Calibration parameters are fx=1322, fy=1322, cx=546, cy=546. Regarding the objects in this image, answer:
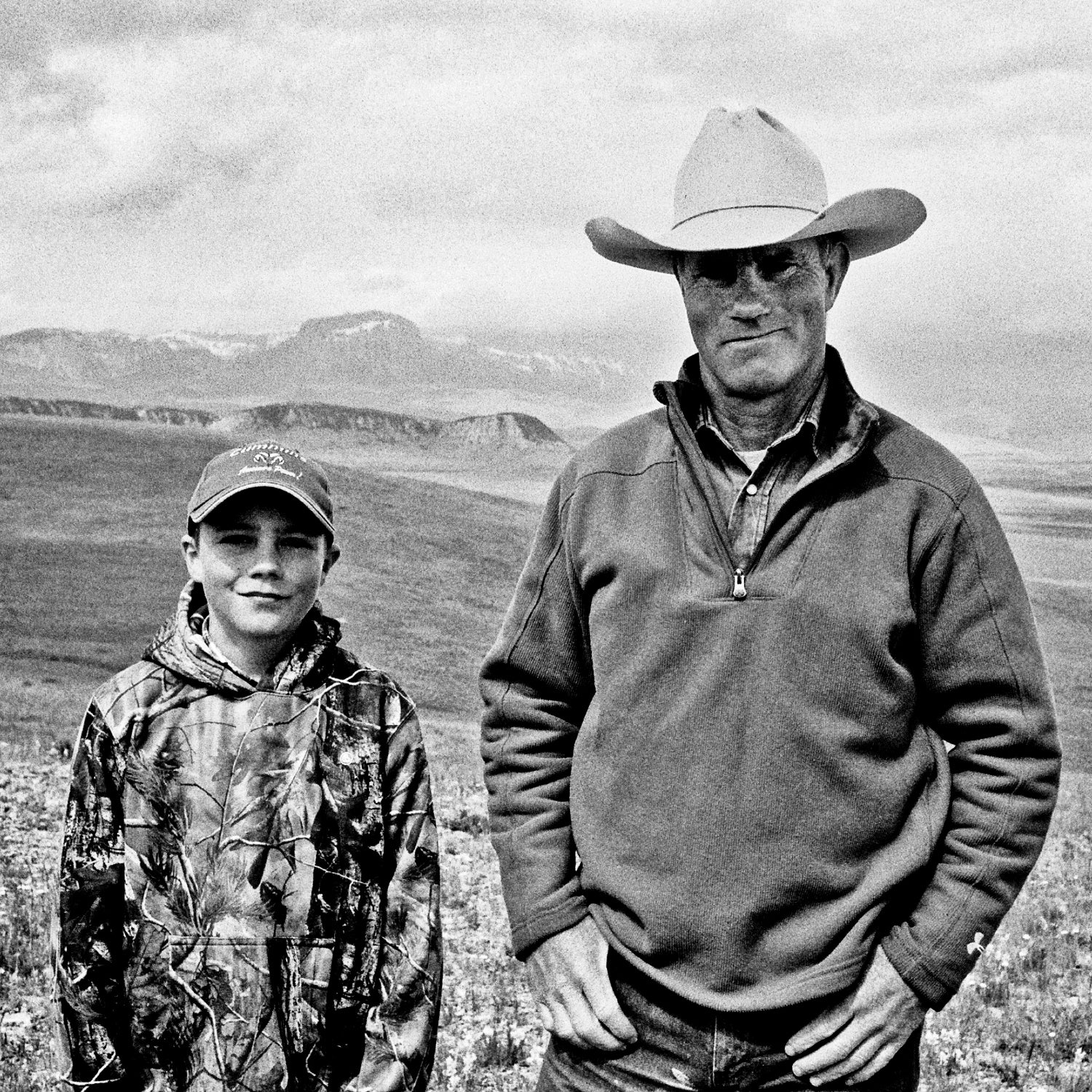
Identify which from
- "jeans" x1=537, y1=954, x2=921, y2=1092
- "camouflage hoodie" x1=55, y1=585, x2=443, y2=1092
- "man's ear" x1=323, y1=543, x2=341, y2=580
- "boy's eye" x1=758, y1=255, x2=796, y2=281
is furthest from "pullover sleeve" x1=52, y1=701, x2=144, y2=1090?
"boy's eye" x1=758, y1=255, x2=796, y2=281

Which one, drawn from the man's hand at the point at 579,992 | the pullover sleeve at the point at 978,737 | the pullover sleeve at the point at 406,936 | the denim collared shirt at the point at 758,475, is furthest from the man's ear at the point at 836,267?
the man's hand at the point at 579,992

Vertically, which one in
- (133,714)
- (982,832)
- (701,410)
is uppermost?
(701,410)

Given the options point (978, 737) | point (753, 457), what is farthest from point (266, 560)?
point (978, 737)

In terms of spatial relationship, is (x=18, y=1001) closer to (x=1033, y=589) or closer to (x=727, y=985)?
(x=727, y=985)

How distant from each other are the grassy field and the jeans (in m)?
2.78

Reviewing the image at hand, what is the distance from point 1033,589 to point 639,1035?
4792cm

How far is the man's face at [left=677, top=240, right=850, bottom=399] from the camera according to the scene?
2666 mm

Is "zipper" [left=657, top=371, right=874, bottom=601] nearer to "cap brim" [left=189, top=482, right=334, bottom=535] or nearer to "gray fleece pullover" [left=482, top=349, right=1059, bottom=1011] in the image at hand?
"gray fleece pullover" [left=482, top=349, right=1059, bottom=1011]

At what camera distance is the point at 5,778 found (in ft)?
33.7

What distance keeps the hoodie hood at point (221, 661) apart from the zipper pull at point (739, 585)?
3.01 feet

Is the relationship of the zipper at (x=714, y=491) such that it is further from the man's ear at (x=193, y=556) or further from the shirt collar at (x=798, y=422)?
the man's ear at (x=193, y=556)

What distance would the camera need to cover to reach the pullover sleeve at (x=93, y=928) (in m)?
2.69

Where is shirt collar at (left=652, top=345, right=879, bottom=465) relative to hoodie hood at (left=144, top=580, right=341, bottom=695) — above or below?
above

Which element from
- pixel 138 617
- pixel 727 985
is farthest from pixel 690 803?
pixel 138 617
